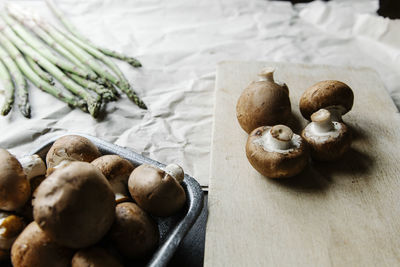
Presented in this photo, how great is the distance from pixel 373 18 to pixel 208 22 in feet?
4.24

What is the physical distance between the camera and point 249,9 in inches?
124

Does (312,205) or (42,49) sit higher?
(42,49)

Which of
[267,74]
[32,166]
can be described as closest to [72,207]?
[32,166]

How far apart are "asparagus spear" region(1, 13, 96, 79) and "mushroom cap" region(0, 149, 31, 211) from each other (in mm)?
1131

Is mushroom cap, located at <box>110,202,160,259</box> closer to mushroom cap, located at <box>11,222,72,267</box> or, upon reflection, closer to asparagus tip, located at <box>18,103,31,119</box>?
mushroom cap, located at <box>11,222,72,267</box>

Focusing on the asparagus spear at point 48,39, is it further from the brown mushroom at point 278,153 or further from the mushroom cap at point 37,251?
the mushroom cap at point 37,251

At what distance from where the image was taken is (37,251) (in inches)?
41.9

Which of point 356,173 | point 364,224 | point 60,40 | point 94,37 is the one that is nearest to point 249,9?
point 94,37

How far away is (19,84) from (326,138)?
5.85 ft

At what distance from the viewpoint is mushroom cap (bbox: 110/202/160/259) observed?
115 centimetres

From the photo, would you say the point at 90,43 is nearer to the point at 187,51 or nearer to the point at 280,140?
the point at 187,51

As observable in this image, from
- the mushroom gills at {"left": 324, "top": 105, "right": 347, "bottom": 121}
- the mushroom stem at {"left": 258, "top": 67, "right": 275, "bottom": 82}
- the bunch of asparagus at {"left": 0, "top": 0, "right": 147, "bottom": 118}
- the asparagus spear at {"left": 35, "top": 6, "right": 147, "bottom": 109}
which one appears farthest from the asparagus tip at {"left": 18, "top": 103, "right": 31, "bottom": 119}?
the mushroom gills at {"left": 324, "top": 105, "right": 347, "bottom": 121}

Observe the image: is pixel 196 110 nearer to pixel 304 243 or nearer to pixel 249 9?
pixel 304 243

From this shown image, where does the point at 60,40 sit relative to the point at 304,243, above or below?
above
